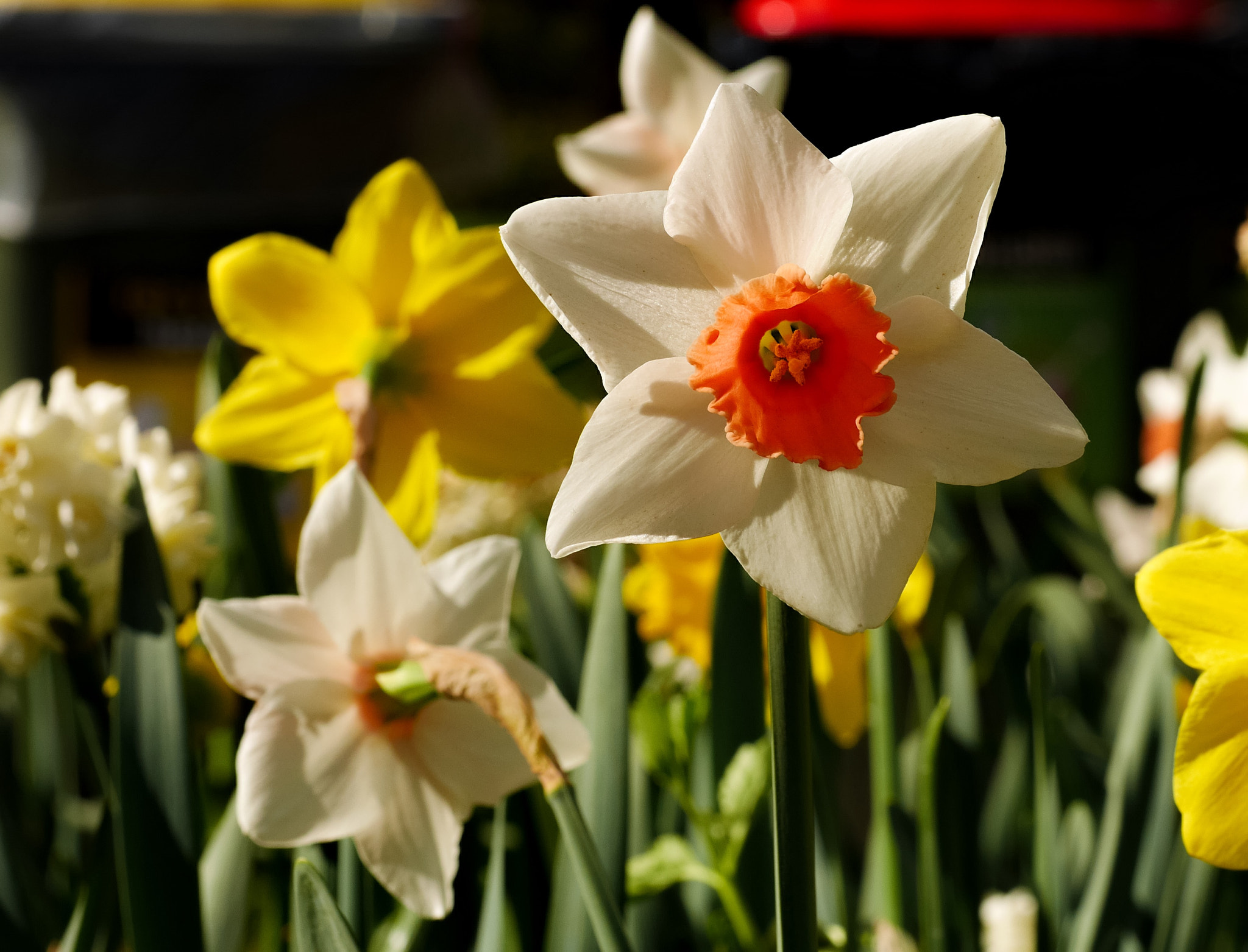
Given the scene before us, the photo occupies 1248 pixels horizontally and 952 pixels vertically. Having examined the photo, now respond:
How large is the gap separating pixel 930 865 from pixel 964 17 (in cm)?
190

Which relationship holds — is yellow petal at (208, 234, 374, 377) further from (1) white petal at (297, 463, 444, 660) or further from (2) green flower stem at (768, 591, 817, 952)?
(2) green flower stem at (768, 591, 817, 952)

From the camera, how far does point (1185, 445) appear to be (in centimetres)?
48

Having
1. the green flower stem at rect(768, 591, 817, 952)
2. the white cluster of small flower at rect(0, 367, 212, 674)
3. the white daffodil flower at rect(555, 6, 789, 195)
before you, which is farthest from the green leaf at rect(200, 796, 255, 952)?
the white daffodil flower at rect(555, 6, 789, 195)

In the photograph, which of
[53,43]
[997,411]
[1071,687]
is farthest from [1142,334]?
[997,411]

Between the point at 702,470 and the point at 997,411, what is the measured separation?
0.07 metres

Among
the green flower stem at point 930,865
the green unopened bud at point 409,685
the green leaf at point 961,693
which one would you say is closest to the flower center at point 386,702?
the green unopened bud at point 409,685

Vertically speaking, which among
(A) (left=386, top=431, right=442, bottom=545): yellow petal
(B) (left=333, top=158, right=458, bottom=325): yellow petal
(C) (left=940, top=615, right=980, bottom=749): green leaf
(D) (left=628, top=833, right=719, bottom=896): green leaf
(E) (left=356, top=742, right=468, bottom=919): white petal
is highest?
(B) (left=333, top=158, right=458, bottom=325): yellow petal

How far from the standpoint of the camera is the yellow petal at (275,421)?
44 centimetres

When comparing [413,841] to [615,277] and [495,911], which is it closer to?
[495,911]

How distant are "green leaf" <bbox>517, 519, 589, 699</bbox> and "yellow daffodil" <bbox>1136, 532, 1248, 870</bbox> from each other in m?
0.28

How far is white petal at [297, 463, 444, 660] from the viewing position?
1.11ft

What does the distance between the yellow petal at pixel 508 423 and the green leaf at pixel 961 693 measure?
0.25 m

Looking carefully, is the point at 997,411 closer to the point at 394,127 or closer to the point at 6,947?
the point at 6,947

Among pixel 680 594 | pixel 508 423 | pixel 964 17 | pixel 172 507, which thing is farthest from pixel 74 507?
pixel 964 17
